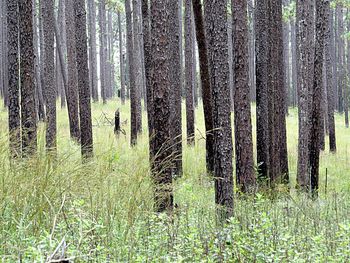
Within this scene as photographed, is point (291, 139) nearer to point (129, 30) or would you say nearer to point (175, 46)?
point (129, 30)

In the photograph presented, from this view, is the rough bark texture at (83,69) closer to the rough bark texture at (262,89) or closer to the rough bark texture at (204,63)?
the rough bark texture at (204,63)

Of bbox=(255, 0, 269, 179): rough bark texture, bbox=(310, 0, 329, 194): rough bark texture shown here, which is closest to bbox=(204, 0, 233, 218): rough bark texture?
bbox=(310, 0, 329, 194): rough bark texture

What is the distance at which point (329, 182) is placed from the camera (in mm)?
12961

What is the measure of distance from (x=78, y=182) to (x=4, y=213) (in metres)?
1.18

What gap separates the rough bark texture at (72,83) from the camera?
13867mm

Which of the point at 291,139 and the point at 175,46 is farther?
the point at 291,139

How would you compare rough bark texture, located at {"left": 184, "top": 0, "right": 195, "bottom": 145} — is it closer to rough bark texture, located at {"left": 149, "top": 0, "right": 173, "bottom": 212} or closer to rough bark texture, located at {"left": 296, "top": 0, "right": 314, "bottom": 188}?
rough bark texture, located at {"left": 296, "top": 0, "right": 314, "bottom": 188}

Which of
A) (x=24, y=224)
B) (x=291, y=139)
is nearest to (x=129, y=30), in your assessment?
(x=291, y=139)

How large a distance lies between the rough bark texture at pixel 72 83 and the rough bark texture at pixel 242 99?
6174 mm

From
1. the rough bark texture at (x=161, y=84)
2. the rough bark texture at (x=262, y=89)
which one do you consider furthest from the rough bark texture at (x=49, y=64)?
the rough bark texture at (x=161, y=84)

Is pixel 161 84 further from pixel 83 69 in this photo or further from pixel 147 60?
pixel 83 69

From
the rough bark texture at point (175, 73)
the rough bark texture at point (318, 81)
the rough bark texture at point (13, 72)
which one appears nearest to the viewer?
the rough bark texture at point (13, 72)

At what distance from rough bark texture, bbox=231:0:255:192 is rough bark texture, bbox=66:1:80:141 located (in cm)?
617

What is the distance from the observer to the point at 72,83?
13828 mm
